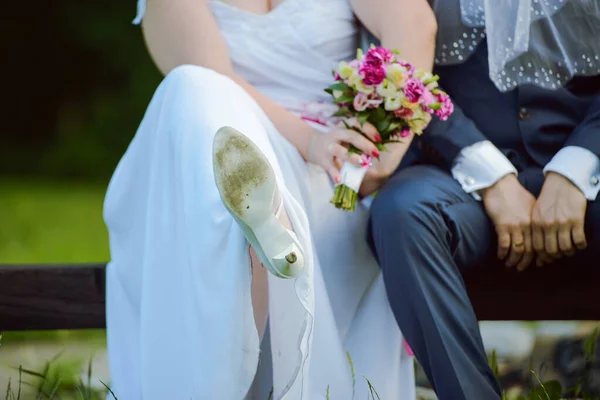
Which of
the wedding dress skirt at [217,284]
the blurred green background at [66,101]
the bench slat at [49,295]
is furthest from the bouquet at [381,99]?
the blurred green background at [66,101]

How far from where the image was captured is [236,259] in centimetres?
196

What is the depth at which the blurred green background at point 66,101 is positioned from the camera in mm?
7973

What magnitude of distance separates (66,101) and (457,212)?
21.7 feet

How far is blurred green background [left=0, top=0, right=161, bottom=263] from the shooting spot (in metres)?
7.97

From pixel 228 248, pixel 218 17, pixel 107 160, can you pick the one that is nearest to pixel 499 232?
pixel 228 248

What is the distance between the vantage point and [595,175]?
2348 millimetres

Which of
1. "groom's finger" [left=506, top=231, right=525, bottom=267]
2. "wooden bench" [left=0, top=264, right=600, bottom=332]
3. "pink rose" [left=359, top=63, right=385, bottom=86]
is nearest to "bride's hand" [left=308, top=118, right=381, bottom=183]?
"pink rose" [left=359, top=63, right=385, bottom=86]

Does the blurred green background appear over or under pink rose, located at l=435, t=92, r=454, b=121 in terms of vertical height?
under

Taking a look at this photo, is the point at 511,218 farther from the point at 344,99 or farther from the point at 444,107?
the point at 344,99

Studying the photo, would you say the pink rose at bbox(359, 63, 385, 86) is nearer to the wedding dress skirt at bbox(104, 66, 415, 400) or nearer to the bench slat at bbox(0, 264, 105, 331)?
the wedding dress skirt at bbox(104, 66, 415, 400)

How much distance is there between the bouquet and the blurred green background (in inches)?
220

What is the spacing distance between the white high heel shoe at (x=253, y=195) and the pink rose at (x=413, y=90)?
477mm

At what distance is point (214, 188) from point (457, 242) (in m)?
0.60

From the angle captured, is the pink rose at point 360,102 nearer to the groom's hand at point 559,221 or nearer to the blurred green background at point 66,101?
the groom's hand at point 559,221
